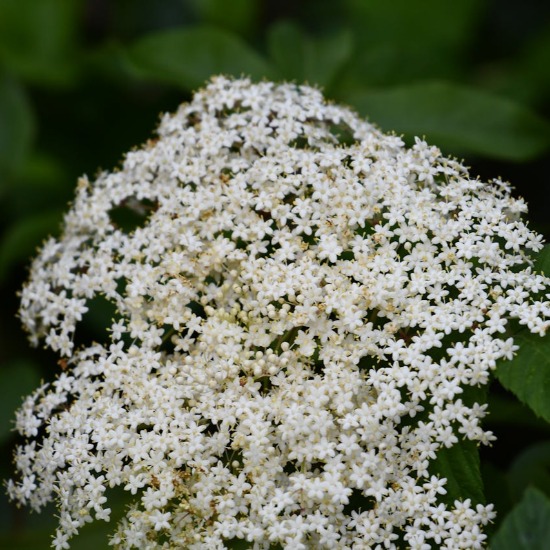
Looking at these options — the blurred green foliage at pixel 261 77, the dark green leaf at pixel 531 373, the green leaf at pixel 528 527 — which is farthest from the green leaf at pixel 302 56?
the green leaf at pixel 528 527

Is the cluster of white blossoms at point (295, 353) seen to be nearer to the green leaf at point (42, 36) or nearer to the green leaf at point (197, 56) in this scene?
the green leaf at point (197, 56)

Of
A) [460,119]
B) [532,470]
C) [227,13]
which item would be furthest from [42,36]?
[532,470]

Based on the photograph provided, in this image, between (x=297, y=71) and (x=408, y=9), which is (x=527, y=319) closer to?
(x=297, y=71)

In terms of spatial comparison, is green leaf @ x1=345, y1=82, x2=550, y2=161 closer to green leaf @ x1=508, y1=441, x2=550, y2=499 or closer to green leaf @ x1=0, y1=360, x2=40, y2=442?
green leaf @ x1=508, y1=441, x2=550, y2=499

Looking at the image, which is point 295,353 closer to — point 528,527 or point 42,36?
point 528,527

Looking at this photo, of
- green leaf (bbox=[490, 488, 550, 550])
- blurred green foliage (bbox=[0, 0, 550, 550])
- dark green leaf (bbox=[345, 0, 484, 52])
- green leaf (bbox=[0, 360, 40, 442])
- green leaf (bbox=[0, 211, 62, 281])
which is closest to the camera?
green leaf (bbox=[490, 488, 550, 550])

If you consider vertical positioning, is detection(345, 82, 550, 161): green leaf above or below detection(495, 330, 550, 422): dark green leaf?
above

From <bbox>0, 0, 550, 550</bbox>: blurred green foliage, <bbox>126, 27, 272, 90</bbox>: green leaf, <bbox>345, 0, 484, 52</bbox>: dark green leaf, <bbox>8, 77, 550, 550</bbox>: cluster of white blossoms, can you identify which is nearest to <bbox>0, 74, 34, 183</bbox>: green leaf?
<bbox>0, 0, 550, 550</bbox>: blurred green foliage
